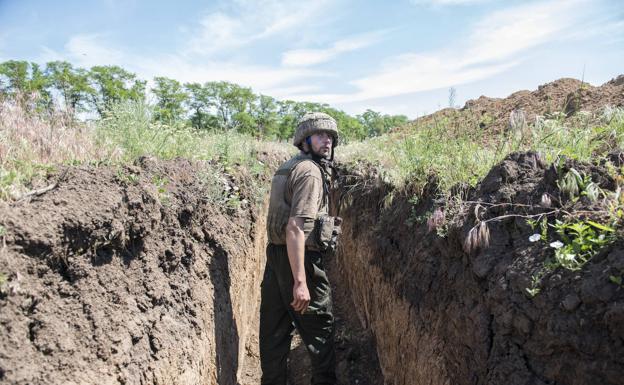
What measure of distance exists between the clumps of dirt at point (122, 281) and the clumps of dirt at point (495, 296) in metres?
1.56

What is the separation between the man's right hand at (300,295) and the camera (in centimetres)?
341

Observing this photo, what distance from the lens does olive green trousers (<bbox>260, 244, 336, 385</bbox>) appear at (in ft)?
12.3

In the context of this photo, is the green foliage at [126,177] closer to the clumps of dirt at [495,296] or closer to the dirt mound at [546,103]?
the clumps of dirt at [495,296]

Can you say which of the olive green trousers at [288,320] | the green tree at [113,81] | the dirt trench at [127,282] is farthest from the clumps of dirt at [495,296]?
the green tree at [113,81]

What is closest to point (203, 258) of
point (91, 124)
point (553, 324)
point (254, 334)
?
point (91, 124)

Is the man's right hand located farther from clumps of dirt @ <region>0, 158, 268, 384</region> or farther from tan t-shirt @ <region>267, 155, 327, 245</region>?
clumps of dirt @ <region>0, 158, 268, 384</region>

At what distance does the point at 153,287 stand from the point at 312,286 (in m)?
1.35

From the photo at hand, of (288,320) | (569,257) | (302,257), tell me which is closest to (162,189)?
(302,257)

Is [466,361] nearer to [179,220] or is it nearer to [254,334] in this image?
[179,220]

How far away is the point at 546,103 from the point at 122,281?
5.72 m

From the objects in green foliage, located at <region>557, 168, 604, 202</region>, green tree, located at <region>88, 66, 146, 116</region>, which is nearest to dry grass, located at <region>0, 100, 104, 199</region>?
green foliage, located at <region>557, 168, 604, 202</region>

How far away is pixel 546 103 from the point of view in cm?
602

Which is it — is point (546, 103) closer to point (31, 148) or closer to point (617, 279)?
point (617, 279)

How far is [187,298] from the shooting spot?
3.29 metres
